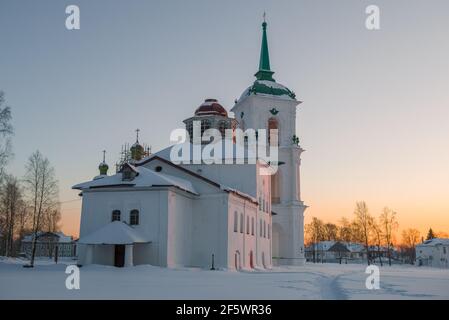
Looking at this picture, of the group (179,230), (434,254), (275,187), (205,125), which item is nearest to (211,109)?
(205,125)

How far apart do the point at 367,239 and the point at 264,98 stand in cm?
2569

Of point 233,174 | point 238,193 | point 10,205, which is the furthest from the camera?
point 10,205

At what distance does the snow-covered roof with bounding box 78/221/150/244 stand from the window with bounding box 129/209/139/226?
0.73 m

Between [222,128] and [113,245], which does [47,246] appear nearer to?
[222,128]

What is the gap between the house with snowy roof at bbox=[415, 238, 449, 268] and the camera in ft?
315

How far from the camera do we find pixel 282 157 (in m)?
59.3

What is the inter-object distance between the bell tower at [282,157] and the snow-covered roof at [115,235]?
2795 cm

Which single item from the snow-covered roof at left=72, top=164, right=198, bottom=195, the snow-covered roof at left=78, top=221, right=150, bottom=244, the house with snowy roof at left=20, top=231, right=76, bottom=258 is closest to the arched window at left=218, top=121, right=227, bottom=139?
the snow-covered roof at left=72, top=164, right=198, bottom=195

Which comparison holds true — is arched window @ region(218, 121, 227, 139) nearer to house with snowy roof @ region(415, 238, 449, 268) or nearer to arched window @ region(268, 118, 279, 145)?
arched window @ region(268, 118, 279, 145)

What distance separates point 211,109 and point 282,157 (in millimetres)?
15152

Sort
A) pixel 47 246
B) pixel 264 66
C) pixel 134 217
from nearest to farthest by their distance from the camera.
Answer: pixel 134 217 → pixel 264 66 → pixel 47 246

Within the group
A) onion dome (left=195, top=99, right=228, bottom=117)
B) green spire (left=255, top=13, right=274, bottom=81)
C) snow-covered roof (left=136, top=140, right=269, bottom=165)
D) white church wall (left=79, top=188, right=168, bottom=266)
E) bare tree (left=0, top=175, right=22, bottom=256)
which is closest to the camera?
white church wall (left=79, top=188, right=168, bottom=266)
